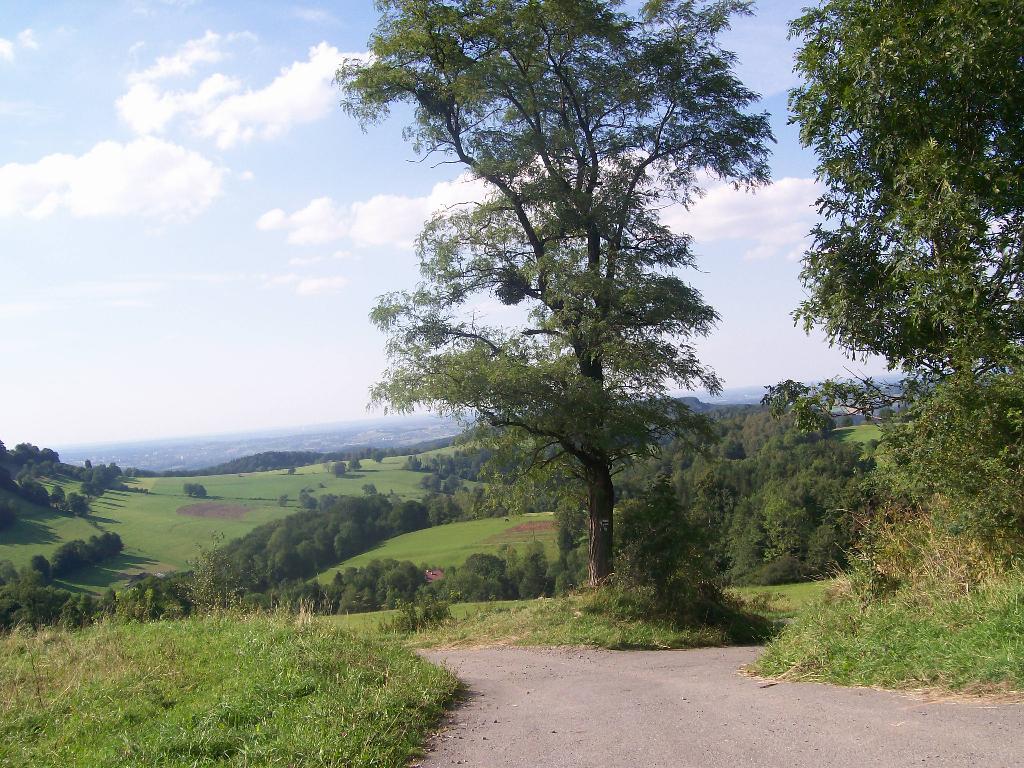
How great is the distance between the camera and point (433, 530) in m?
53.2

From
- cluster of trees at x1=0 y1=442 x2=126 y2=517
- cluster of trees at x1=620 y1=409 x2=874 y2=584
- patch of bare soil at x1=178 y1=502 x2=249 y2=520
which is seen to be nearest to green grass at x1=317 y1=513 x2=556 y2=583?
cluster of trees at x1=620 y1=409 x2=874 y2=584

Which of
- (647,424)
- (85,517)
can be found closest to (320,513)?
(85,517)

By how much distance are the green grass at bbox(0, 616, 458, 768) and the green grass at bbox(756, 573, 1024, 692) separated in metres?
3.40

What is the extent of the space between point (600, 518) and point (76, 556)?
40898mm

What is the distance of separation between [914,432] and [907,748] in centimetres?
422

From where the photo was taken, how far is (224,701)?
18.4ft

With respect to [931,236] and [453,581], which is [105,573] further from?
[931,236]

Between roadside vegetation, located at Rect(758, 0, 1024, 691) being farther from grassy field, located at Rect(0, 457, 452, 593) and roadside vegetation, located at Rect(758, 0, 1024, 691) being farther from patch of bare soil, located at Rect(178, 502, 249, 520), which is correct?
patch of bare soil, located at Rect(178, 502, 249, 520)

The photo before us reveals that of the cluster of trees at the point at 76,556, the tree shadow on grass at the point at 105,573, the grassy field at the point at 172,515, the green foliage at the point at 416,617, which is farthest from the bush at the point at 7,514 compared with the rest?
the green foliage at the point at 416,617

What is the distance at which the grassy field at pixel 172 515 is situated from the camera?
43812mm

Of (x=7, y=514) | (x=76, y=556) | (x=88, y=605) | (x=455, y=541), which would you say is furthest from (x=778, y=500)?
(x=7, y=514)

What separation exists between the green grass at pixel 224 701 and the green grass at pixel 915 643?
3396 millimetres

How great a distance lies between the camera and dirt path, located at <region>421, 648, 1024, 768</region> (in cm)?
408

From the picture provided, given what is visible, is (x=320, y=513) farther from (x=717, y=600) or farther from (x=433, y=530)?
(x=717, y=600)
